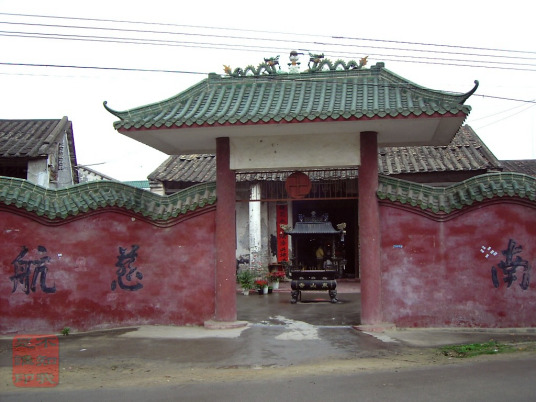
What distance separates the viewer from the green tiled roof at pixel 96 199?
33.3 ft

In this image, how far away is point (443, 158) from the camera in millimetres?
18781

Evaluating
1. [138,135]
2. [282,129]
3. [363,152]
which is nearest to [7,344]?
[138,135]

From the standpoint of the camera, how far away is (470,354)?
8195 mm

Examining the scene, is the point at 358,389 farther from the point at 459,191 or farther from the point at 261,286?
the point at 261,286

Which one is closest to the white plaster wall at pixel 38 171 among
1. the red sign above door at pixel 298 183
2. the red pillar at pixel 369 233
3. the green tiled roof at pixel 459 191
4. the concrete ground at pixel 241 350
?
the concrete ground at pixel 241 350

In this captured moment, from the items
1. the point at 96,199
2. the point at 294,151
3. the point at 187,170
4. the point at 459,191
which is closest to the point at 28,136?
the point at 187,170

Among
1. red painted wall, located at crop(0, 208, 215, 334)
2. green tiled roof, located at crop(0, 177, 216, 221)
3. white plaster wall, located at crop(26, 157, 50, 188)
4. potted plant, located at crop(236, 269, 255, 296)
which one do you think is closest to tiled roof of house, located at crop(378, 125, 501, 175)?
Result: potted plant, located at crop(236, 269, 255, 296)

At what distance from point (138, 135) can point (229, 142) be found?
5.71ft

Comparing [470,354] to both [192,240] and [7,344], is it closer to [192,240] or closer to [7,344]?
[192,240]

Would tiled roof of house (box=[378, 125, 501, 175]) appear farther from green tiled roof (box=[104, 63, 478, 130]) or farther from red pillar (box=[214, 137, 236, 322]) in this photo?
red pillar (box=[214, 137, 236, 322])

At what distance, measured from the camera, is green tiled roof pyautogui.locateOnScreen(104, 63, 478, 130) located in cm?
935

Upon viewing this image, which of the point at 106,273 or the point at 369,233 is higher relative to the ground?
the point at 369,233

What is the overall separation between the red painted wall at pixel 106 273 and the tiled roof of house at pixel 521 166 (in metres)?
15.4

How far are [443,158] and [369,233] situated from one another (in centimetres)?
971
